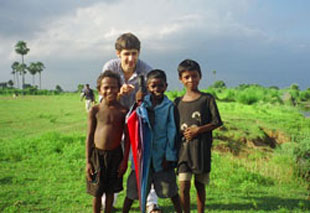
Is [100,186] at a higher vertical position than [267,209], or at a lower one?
higher

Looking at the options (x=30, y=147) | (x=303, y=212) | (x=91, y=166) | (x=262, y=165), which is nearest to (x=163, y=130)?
(x=91, y=166)

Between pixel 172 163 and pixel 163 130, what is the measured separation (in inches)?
13.0

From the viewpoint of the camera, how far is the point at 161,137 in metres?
2.78

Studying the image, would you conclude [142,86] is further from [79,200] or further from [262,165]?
[262,165]

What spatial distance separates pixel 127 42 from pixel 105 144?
1.07 m

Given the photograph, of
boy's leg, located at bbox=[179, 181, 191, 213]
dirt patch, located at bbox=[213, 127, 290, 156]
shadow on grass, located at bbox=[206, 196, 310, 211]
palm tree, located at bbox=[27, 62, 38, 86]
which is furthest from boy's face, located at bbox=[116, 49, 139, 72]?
palm tree, located at bbox=[27, 62, 38, 86]

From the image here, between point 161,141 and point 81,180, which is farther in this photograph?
point 81,180

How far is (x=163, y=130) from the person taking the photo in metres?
2.78

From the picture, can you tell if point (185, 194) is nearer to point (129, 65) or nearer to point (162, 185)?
point (162, 185)

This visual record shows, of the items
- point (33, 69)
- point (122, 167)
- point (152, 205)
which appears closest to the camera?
point (122, 167)

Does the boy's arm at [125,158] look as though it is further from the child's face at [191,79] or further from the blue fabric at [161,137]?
the child's face at [191,79]

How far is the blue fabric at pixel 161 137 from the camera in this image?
109 inches

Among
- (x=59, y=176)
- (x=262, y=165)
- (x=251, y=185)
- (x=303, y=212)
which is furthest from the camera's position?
(x=262, y=165)

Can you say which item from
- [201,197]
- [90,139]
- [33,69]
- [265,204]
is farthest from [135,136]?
[33,69]
